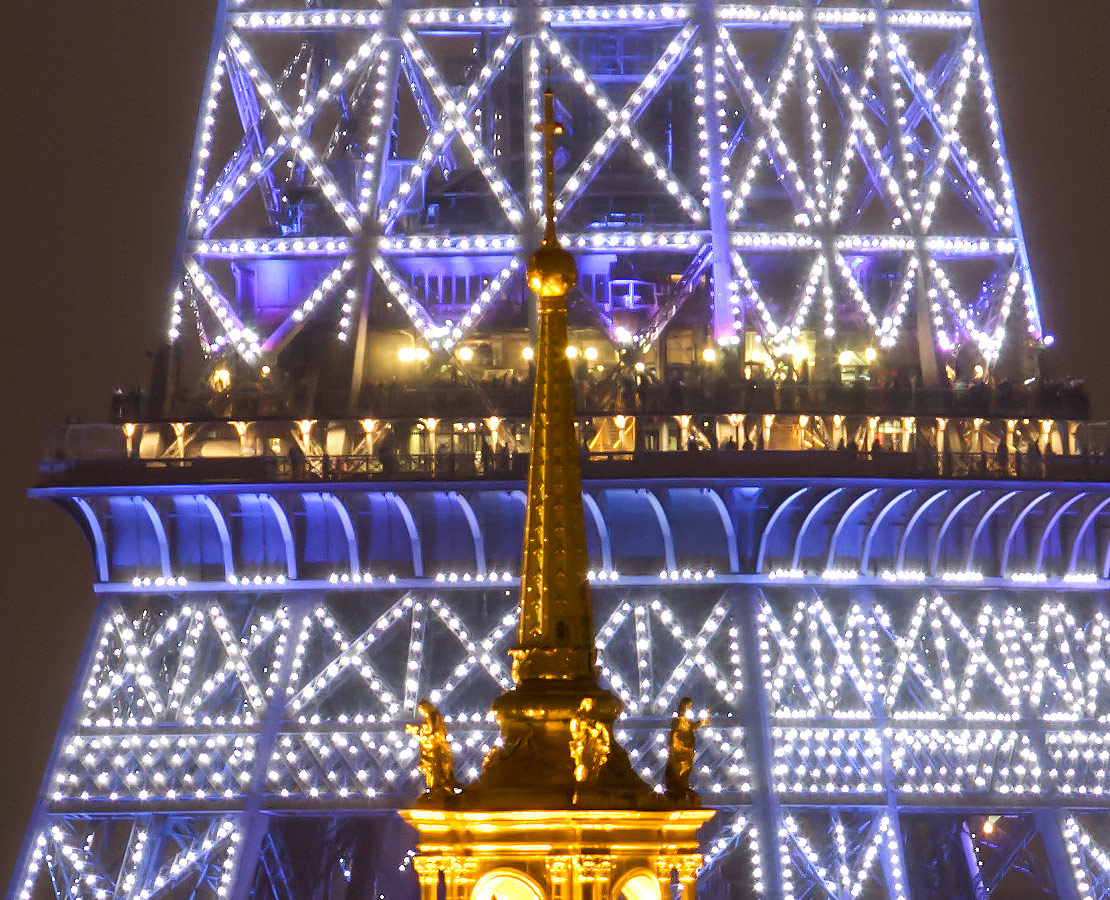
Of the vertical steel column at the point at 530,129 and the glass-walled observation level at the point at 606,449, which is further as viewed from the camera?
the vertical steel column at the point at 530,129

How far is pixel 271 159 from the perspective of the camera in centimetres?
8531

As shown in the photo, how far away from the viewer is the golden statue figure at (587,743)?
726 inches

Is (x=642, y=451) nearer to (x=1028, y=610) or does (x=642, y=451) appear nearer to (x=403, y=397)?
(x=403, y=397)

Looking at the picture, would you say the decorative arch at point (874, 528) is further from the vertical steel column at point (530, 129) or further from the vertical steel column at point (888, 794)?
the vertical steel column at point (530, 129)

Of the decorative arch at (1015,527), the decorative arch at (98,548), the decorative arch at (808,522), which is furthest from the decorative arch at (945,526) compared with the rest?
the decorative arch at (98,548)

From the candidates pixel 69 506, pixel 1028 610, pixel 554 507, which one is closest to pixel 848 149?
pixel 1028 610

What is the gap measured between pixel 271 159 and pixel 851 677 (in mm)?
23680

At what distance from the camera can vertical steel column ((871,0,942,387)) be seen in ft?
282

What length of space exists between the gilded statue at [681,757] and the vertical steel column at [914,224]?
66373mm

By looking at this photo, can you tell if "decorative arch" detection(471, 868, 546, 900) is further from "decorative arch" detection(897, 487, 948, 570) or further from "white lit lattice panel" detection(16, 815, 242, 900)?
"decorative arch" detection(897, 487, 948, 570)

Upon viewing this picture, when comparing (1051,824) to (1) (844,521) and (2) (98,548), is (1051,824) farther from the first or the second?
(2) (98,548)

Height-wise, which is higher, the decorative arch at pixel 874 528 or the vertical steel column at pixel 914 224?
the vertical steel column at pixel 914 224

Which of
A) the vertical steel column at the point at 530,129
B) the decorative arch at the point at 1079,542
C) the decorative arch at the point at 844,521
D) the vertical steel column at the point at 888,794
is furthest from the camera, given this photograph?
the vertical steel column at the point at 530,129

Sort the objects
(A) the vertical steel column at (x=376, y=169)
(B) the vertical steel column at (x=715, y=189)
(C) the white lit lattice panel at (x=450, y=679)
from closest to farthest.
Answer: (C) the white lit lattice panel at (x=450, y=679)
(B) the vertical steel column at (x=715, y=189)
(A) the vertical steel column at (x=376, y=169)
